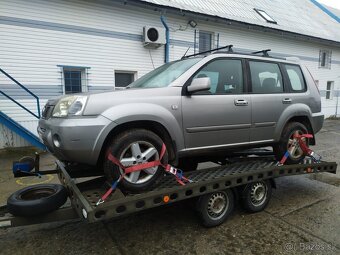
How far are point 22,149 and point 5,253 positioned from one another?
6059 mm

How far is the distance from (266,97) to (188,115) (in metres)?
1.47

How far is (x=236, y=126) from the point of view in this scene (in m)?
3.79

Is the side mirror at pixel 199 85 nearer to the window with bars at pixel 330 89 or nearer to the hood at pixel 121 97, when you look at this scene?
the hood at pixel 121 97

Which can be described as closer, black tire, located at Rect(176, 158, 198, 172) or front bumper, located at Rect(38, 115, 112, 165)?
front bumper, located at Rect(38, 115, 112, 165)

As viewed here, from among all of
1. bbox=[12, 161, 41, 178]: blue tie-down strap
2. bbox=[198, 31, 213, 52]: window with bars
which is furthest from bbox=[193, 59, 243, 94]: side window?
bbox=[198, 31, 213, 52]: window with bars

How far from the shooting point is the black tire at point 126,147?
287 centimetres

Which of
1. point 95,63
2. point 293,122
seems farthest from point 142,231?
point 95,63

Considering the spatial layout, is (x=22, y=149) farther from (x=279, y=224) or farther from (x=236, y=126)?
(x=279, y=224)

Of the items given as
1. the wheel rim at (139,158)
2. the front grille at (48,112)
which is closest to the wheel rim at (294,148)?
the wheel rim at (139,158)

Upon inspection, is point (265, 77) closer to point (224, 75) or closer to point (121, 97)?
point (224, 75)

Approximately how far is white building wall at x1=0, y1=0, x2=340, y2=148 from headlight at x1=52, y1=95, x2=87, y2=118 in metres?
6.25

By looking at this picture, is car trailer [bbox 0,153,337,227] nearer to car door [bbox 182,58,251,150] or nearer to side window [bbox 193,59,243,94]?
car door [bbox 182,58,251,150]

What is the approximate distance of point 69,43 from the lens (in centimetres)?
889

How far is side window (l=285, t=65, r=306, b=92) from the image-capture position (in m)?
4.61
